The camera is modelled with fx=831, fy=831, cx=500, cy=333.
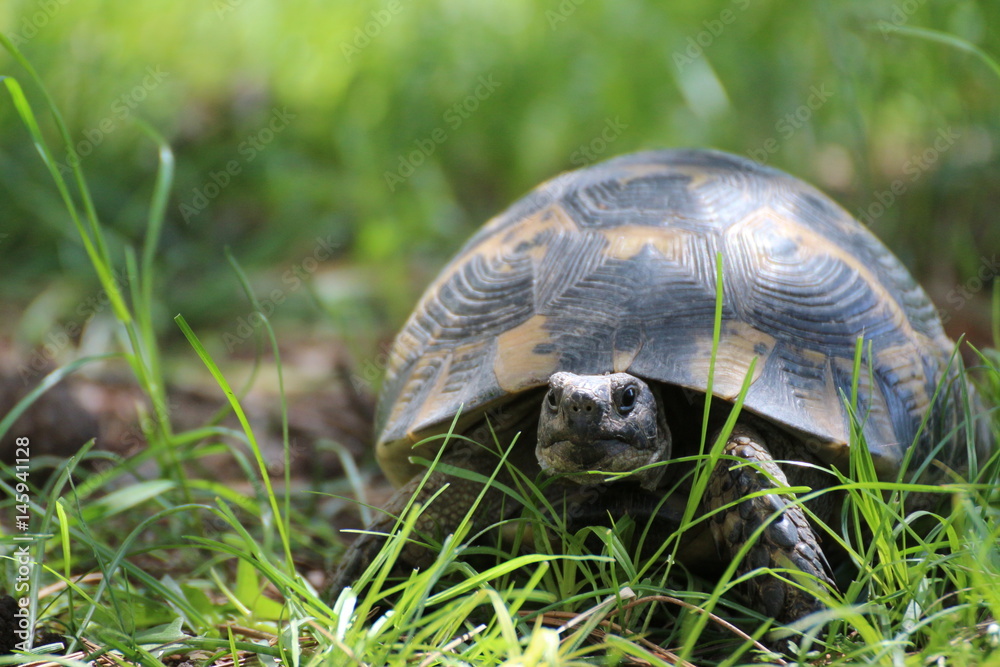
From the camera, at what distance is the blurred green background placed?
14.4ft

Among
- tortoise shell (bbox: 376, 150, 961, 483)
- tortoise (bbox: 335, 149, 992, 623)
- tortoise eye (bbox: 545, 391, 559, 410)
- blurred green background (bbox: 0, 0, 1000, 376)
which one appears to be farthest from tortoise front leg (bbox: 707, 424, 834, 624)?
blurred green background (bbox: 0, 0, 1000, 376)

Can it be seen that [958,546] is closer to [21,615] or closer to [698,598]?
[698,598]

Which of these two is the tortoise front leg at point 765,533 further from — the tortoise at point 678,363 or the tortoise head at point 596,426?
the tortoise head at point 596,426

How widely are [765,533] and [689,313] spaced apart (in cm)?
60

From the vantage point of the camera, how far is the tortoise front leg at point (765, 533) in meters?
1.77

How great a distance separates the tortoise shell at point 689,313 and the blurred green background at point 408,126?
5.87ft

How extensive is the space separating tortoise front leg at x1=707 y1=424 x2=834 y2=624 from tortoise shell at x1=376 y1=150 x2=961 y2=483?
0.50 feet

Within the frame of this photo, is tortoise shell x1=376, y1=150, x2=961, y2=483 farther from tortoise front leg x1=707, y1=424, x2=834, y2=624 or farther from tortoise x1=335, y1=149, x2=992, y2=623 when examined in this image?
tortoise front leg x1=707, y1=424, x2=834, y2=624

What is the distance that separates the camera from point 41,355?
3.97 metres

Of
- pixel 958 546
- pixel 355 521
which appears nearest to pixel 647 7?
pixel 355 521

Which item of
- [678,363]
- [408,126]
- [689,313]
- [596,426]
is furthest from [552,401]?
[408,126]

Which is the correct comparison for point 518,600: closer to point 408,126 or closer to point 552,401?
point 552,401

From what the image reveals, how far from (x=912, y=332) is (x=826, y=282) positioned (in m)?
0.35

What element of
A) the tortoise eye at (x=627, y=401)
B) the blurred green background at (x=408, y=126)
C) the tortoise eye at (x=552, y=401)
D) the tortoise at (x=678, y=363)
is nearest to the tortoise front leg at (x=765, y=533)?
the tortoise at (x=678, y=363)
